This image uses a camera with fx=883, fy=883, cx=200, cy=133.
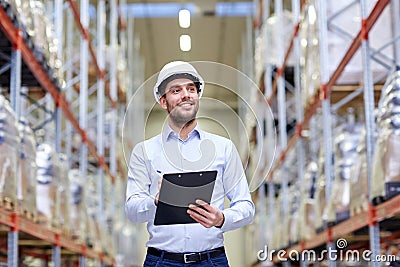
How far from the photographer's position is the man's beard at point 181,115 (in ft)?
10.9

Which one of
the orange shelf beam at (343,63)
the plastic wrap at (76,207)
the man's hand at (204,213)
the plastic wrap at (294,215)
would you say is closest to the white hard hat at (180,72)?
the man's hand at (204,213)

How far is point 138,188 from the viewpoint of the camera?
3.35 metres

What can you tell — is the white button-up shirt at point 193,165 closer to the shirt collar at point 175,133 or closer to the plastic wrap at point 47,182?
the shirt collar at point 175,133

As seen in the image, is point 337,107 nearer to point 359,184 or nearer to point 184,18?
point 359,184

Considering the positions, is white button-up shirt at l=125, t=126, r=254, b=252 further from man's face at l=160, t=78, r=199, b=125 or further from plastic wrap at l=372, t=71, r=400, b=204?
plastic wrap at l=372, t=71, r=400, b=204

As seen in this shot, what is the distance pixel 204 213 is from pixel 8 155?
11.1ft

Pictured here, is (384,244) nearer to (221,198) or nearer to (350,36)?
(350,36)

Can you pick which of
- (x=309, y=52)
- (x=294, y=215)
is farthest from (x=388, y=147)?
(x=294, y=215)

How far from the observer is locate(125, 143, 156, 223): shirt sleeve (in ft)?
A: 10.9

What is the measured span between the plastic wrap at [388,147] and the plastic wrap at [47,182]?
3.35 meters

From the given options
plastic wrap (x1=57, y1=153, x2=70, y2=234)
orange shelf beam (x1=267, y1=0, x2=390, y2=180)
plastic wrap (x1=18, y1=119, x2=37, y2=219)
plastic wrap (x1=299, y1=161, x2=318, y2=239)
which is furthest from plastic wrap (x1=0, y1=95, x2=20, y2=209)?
plastic wrap (x1=299, y1=161, x2=318, y2=239)

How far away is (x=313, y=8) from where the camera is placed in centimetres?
866

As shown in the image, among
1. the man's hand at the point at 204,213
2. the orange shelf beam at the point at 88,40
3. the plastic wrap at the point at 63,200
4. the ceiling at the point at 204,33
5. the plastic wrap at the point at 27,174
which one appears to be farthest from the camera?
the ceiling at the point at 204,33

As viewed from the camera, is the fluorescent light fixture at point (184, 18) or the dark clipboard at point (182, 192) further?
the fluorescent light fixture at point (184, 18)
